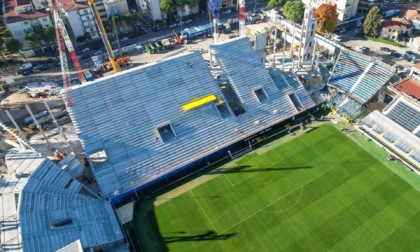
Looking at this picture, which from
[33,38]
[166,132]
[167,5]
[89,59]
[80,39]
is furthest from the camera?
[167,5]

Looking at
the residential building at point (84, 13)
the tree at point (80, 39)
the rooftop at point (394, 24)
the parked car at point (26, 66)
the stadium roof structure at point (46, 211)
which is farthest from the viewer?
the tree at point (80, 39)

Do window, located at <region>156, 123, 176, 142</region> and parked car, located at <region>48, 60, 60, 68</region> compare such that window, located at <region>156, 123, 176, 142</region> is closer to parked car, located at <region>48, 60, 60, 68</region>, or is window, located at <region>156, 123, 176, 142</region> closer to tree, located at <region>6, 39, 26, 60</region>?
parked car, located at <region>48, 60, 60, 68</region>

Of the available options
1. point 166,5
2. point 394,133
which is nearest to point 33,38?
point 166,5

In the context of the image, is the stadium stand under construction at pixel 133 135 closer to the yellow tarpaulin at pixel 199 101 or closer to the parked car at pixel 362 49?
the yellow tarpaulin at pixel 199 101

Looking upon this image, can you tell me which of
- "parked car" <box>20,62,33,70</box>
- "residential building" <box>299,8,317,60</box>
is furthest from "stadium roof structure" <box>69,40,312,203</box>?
"parked car" <box>20,62,33,70</box>

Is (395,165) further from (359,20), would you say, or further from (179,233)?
(359,20)

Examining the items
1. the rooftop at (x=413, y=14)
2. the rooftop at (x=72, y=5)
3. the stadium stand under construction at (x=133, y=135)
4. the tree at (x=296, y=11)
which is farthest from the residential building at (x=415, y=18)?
the rooftop at (x=72, y=5)

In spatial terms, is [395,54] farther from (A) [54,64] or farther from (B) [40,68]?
(B) [40,68]
